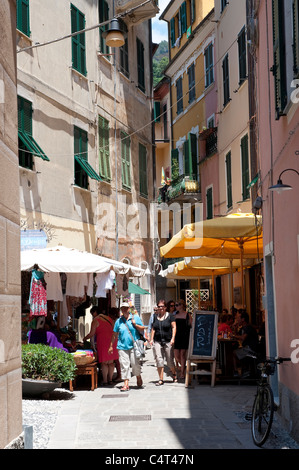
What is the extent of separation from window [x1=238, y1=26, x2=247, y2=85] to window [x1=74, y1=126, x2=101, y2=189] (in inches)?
224

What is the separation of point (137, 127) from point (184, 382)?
12.3 meters

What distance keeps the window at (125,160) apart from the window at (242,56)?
4126 mm

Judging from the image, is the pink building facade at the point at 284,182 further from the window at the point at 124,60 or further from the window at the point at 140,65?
the window at the point at 140,65

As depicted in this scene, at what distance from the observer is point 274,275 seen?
11.5m

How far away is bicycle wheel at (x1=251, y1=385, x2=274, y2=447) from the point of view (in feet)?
29.7

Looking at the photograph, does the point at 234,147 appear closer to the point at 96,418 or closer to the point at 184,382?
the point at 184,382

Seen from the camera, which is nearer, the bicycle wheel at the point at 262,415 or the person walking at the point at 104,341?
the bicycle wheel at the point at 262,415

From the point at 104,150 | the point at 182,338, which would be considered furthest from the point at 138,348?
the point at 104,150

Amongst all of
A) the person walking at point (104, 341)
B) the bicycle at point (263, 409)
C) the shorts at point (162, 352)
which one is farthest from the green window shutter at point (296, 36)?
the shorts at point (162, 352)

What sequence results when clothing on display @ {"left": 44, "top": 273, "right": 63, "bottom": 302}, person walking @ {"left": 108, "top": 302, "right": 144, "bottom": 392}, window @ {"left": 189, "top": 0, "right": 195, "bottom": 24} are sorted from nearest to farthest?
person walking @ {"left": 108, "top": 302, "right": 144, "bottom": 392}
clothing on display @ {"left": 44, "top": 273, "right": 63, "bottom": 302}
window @ {"left": 189, "top": 0, "right": 195, "bottom": 24}

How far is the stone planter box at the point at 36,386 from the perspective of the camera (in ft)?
42.0

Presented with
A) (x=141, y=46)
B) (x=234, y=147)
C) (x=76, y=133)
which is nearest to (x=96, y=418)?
(x=76, y=133)

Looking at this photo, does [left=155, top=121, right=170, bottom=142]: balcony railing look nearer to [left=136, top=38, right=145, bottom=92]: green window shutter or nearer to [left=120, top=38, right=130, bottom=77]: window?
[left=136, top=38, right=145, bottom=92]: green window shutter

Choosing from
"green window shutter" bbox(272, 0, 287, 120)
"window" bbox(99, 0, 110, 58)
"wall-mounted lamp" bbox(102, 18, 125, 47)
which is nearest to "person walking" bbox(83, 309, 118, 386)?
"wall-mounted lamp" bbox(102, 18, 125, 47)
